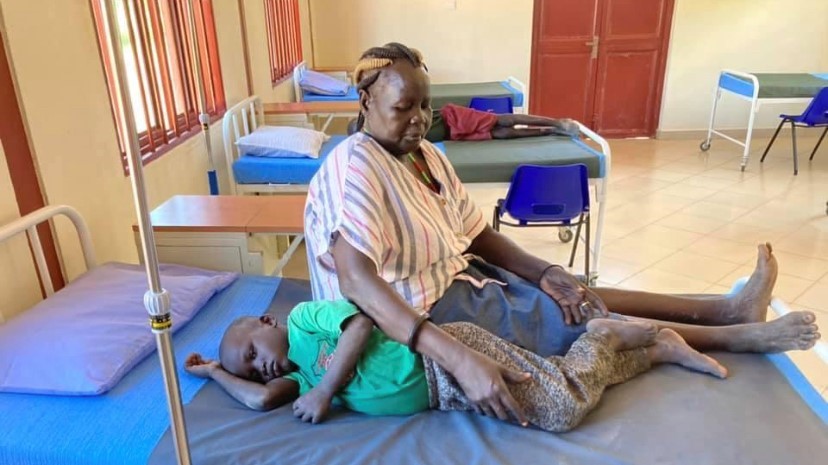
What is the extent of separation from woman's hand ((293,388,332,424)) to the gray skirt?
1.07 feet

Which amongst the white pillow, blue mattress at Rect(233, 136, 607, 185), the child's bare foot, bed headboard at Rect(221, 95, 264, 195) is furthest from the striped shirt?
bed headboard at Rect(221, 95, 264, 195)

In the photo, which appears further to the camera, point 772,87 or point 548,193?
point 772,87

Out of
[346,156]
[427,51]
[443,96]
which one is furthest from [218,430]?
[427,51]

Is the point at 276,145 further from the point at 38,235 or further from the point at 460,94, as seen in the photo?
the point at 460,94

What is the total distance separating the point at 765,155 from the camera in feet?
18.9

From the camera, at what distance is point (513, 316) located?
1.50 metres

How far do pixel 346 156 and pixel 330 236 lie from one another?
0.65 feet

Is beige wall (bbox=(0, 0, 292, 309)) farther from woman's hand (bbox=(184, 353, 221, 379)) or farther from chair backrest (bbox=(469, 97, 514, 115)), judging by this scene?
chair backrest (bbox=(469, 97, 514, 115))

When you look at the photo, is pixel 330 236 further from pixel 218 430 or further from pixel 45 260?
pixel 45 260

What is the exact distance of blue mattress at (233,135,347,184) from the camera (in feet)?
10.5

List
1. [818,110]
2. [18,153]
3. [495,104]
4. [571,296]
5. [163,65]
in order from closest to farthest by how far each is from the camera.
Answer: [571,296]
[18,153]
[163,65]
[495,104]
[818,110]

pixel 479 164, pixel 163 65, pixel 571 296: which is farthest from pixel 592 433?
pixel 163 65

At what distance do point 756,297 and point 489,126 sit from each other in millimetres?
2347

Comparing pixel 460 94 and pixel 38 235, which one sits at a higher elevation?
pixel 38 235
